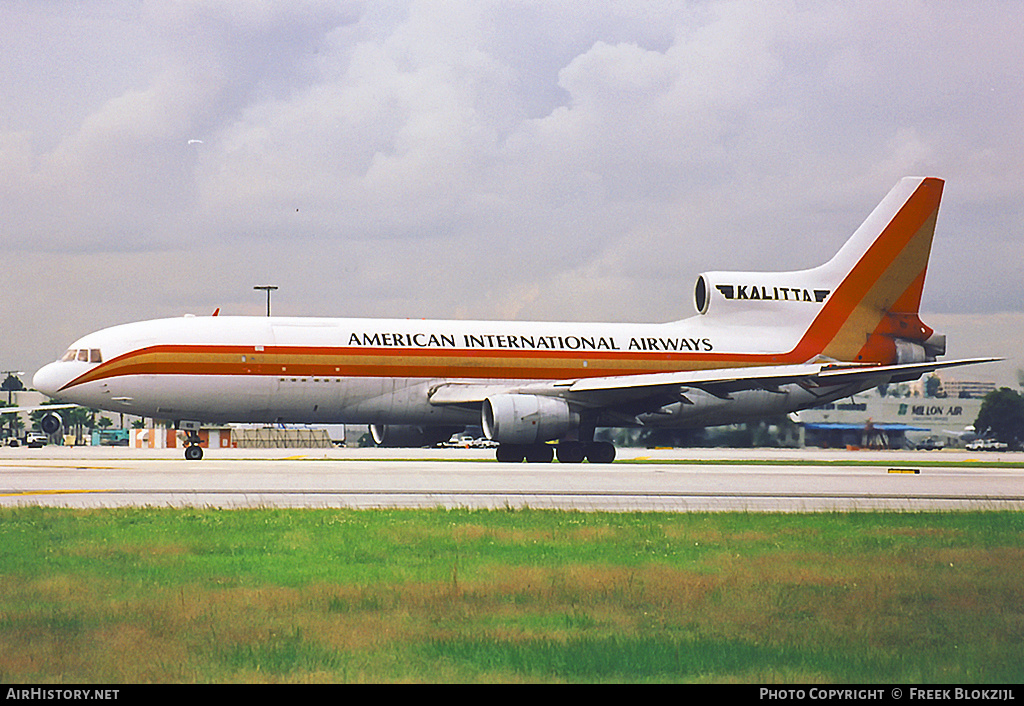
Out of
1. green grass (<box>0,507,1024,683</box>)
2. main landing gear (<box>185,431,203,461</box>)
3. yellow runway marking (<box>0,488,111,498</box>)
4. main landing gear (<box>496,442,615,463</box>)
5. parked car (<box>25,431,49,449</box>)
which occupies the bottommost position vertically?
green grass (<box>0,507,1024,683</box>)

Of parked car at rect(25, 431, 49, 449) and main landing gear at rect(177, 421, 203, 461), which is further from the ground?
parked car at rect(25, 431, 49, 449)

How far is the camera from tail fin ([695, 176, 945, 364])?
42.8 meters

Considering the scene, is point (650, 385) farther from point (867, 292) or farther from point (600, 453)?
point (867, 292)

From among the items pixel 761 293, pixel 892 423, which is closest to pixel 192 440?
pixel 761 293

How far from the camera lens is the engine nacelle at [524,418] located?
3431 cm

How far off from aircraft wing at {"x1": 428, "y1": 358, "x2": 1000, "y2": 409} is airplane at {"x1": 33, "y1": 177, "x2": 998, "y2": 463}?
68mm

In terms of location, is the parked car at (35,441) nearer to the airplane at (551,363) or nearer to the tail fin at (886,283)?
the airplane at (551,363)

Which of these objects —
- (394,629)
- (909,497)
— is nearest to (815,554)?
(394,629)

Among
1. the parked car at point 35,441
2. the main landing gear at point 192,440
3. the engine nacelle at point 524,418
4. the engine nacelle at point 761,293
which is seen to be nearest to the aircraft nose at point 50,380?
the main landing gear at point 192,440

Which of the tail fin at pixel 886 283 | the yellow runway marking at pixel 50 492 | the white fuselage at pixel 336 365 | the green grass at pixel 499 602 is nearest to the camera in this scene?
the green grass at pixel 499 602

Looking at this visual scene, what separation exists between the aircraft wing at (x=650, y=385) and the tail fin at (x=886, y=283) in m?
5.11

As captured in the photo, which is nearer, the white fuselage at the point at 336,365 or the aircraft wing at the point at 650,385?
the white fuselage at the point at 336,365

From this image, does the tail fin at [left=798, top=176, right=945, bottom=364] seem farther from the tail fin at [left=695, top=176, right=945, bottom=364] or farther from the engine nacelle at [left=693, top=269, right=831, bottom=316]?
the engine nacelle at [left=693, top=269, right=831, bottom=316]

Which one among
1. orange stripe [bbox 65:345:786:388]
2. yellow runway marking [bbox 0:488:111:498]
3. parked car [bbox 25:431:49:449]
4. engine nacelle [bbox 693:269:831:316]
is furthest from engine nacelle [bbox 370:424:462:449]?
parked car [bbox 25:431:49:449]
